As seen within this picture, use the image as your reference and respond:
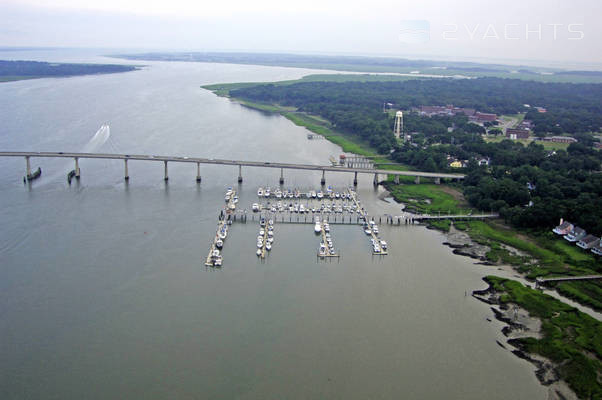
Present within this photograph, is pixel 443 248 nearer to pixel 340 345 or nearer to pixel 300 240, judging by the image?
pixel 300 240

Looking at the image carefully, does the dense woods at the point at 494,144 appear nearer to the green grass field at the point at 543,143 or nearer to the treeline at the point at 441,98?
the treeline at the point at 441,98

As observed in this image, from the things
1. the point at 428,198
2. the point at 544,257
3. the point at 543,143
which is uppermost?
the point at 543,143

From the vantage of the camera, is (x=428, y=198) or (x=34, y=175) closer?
(x=428, y=198)

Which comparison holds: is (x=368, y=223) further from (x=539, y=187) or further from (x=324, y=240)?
(x=539, y=187)

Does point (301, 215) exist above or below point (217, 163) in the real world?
below

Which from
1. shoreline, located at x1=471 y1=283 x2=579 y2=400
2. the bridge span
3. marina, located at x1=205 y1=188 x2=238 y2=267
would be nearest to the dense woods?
the bridge span

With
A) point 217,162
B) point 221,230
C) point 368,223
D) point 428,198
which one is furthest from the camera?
point 217,162

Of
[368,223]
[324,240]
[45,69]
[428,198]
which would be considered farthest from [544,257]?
[45,69]

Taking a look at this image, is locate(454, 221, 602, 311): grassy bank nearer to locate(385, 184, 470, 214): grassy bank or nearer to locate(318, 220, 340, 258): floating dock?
locate(385, 184, 470, 214): grassy bank
